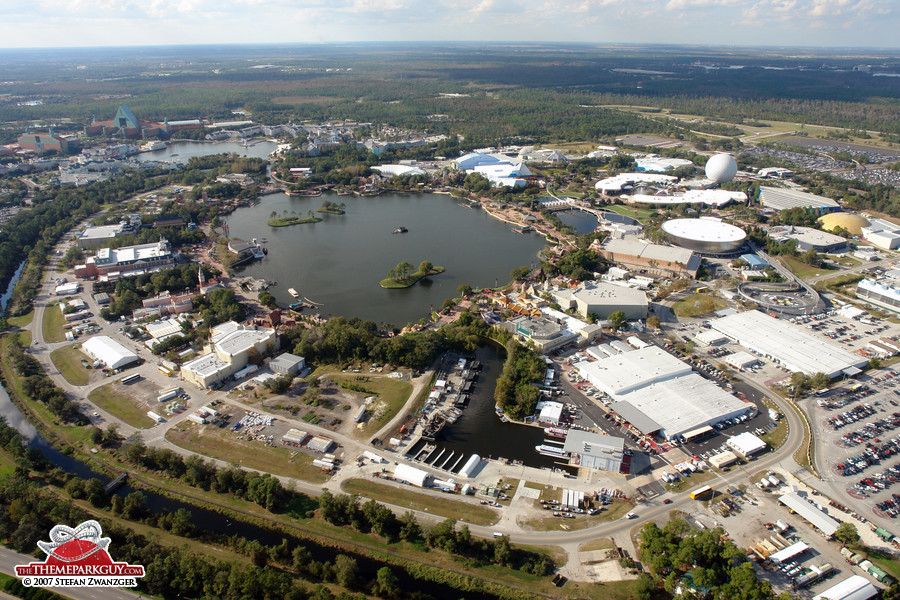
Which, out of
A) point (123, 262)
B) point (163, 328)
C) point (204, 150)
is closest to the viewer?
point (163, 328)

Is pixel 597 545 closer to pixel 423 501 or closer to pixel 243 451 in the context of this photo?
pixel 423 501

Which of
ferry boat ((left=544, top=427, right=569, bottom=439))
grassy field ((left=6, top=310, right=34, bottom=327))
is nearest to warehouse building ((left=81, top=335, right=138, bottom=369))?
grassy field ((left=6, top=310, right=34, bottom=327))

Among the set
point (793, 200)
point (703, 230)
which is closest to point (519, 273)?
point (703, 230)

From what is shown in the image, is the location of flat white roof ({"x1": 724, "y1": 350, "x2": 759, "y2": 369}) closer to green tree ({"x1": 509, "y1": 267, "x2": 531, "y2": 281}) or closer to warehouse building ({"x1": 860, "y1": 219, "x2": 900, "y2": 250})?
green tree ({"x1": 509, "y1": 267, "x2": 531, "y2": 281})

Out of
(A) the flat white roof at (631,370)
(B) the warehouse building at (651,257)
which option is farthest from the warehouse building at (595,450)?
(B) the warehouse building at (651,257)

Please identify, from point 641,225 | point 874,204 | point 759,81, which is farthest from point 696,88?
point 641,225

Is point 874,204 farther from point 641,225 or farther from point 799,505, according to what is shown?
point 799,505
